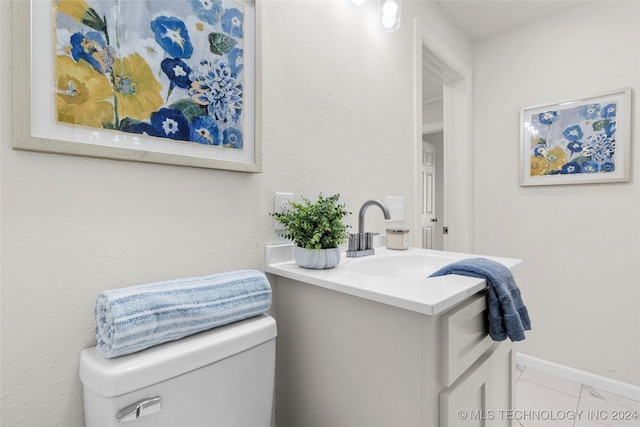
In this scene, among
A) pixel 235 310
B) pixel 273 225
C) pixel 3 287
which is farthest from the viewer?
pixel 273 225

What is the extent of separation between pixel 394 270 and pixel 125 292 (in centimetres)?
89

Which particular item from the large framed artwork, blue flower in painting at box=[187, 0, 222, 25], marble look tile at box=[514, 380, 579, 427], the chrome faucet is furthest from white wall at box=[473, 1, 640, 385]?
blue flower in painting at box=[187, 0, 222, 25]

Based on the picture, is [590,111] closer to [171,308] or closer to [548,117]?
[548,117]

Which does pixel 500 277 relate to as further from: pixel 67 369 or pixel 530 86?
pixel 530 86

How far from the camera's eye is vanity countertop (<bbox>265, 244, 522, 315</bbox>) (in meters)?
0.62

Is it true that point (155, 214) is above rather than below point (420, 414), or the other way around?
above

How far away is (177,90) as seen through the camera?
78 centimetres

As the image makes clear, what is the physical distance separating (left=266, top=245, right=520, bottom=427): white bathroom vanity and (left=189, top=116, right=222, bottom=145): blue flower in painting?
1.21 ft

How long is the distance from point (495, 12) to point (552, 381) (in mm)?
2330

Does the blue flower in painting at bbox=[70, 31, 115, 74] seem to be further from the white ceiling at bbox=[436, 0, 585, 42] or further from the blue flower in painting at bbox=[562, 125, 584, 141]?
the blue flower in painting at bbox=[562, 125, 584, 141]

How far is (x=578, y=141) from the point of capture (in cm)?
185

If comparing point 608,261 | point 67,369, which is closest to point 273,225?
point 67,369

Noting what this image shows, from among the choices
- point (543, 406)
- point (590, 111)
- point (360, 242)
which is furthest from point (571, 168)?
point (360, 242)

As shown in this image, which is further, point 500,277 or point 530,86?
point 530,86
